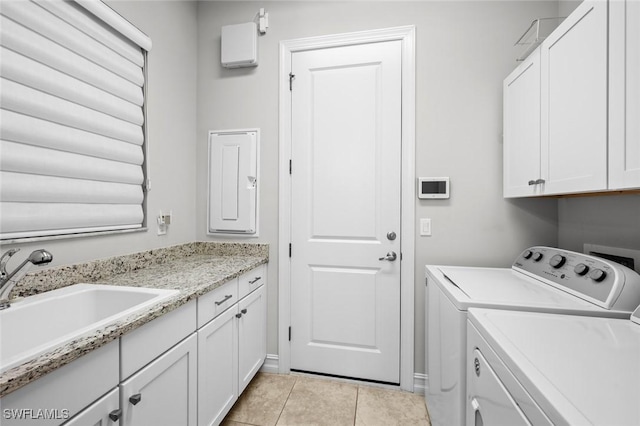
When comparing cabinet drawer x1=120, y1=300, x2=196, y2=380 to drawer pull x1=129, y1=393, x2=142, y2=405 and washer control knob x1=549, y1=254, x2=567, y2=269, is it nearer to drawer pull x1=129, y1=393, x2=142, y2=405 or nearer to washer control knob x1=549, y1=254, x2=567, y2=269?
drawer pull x1=129, y1=393, x2=142, y2=405

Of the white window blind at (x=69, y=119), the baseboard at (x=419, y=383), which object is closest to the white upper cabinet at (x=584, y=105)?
the baseboard at (x=419, y=383)

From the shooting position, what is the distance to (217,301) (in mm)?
1482

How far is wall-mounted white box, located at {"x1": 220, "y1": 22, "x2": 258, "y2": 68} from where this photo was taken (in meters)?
2.14

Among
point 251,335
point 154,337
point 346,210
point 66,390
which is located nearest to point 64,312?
point 154,337

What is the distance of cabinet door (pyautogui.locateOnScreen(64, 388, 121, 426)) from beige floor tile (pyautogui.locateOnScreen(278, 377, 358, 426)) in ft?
3.44

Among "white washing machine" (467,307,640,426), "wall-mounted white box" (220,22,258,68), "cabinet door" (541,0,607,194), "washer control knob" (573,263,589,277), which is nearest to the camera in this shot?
"white washing machine" (467,307,640,426)

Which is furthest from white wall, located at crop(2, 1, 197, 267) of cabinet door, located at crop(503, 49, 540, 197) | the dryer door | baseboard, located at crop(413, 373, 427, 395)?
cabinet door, located at crop(503, 49, 540, 197)

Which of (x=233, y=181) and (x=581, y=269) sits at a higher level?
(x=233, y=181)

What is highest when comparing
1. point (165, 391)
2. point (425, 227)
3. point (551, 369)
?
point (425, 227)

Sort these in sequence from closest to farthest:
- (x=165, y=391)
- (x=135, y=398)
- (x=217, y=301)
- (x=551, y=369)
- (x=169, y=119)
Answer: (x=551, y=369) < (x=135, y=398) < (x=165, y=391) < (x=217, y=301) < (x=169, y=119)

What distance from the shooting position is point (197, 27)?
2.31 meters

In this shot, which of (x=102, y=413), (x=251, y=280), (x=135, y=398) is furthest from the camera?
(x=251, y=280)

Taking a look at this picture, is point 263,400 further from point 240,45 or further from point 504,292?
point 240,45

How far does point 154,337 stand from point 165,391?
0.83 ft
